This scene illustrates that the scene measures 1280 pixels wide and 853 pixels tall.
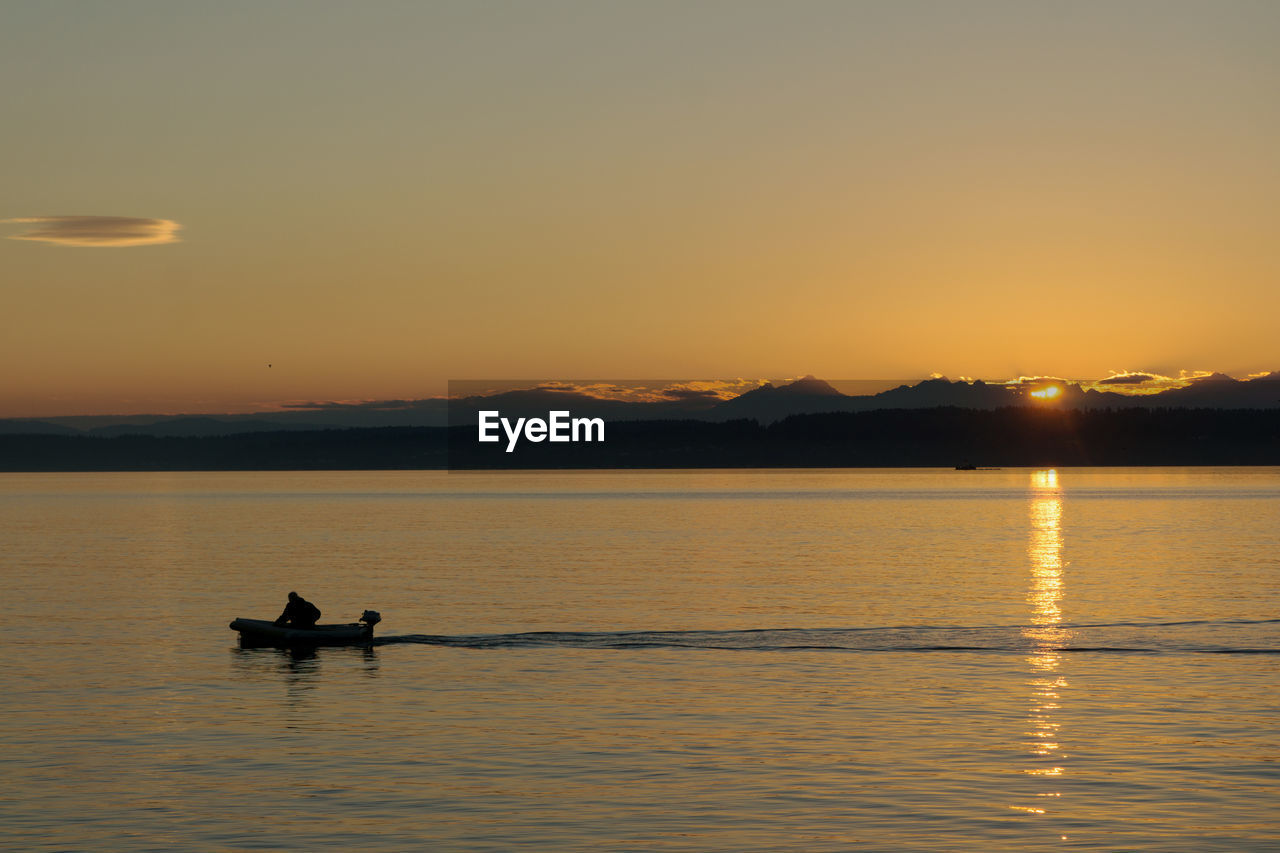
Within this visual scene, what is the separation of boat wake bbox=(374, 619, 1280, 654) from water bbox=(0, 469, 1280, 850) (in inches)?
11.6

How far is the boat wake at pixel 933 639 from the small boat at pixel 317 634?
141 cm

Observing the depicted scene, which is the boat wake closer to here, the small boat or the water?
the water

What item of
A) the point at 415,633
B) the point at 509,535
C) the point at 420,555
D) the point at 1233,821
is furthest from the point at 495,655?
the point at 509,535

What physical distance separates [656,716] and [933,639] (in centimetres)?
2090

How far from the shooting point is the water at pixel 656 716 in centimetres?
2795

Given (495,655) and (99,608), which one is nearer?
(495,655)

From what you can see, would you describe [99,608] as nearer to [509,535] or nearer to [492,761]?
[492,761]

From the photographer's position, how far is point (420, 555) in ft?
382

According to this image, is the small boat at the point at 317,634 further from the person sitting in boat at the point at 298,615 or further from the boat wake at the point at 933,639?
the boat wake at the point at 933,639

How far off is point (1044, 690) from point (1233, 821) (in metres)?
16.7

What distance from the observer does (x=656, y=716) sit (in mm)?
39750

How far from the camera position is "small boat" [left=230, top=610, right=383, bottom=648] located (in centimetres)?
5541

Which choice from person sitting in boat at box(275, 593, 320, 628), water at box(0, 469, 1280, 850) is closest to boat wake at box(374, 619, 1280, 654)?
water at box(0, 469, 1280, 850)

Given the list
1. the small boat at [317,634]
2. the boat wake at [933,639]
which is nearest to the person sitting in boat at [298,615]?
the small boat at [317,634]
